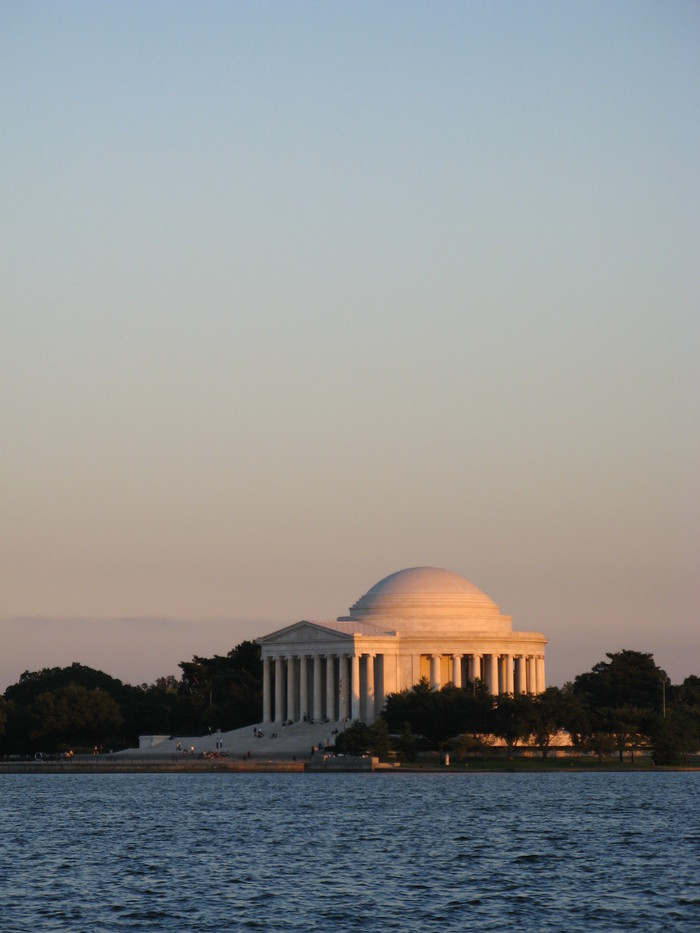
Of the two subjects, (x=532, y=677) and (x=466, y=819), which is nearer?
(x=466, y=819)

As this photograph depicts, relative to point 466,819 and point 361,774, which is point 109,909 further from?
point 361,774

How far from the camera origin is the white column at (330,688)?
188125 millimetres

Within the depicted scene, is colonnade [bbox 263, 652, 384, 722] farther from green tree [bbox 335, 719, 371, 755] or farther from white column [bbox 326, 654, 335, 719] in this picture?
green tree [bbox 335, 719, 371, 755]

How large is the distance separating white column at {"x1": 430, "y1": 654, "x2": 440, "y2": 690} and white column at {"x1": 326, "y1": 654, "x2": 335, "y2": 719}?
1018cm

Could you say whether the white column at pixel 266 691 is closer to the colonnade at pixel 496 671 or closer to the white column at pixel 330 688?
the white column at pixel 330 688

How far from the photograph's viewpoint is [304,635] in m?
192

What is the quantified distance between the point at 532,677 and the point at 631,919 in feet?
456

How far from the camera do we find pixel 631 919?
58688 millimetres

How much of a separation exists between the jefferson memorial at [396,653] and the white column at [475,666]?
103 millimetres

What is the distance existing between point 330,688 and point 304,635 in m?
6.69

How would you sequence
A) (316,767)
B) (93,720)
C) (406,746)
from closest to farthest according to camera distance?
(316,767), (406,746), (93,720)

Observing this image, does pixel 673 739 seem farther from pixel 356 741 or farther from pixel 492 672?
pixel 492 672

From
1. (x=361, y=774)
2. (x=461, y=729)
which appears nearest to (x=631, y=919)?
(x=361, y=774)

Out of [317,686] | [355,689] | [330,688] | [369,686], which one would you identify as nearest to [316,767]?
[355,689]
